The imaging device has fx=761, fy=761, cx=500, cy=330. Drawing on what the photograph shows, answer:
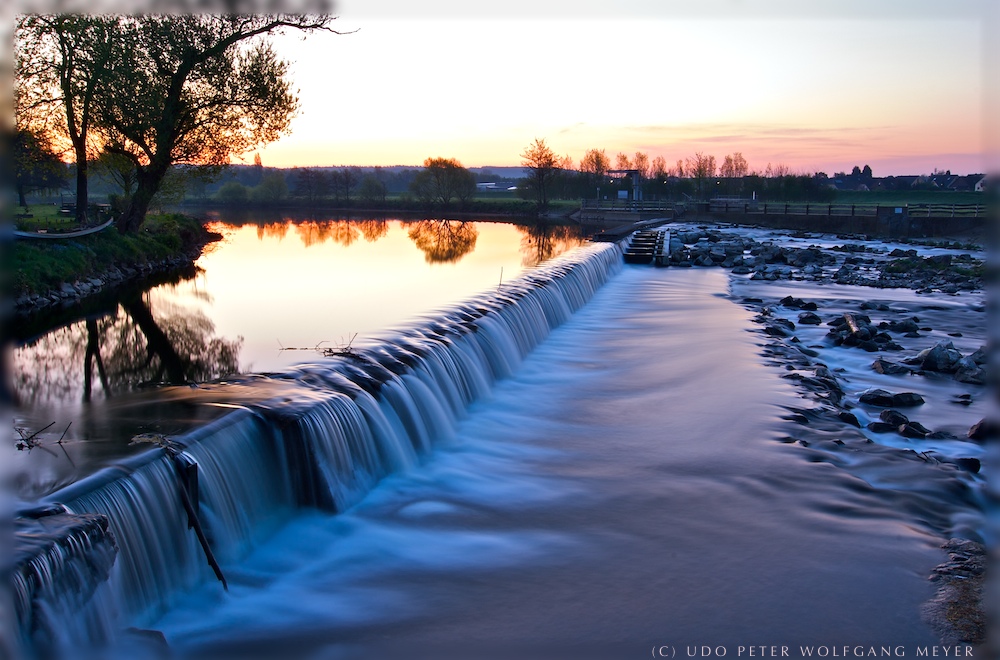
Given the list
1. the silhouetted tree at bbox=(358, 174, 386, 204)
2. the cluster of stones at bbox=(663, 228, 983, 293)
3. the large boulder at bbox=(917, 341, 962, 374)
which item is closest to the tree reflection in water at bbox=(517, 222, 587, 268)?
the cluster of stones at bbox=(663, 228, 983, 293)

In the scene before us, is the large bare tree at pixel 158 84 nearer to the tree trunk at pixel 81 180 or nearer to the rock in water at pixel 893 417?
the tree trunk at pixel 81 180

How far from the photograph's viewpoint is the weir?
13.4 ft

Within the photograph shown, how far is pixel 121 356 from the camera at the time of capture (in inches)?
478

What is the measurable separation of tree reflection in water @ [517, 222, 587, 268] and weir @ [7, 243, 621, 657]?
703 inches

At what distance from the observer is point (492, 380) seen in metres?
11.9

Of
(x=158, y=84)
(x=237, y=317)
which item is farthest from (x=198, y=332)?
(x=158, y=84)

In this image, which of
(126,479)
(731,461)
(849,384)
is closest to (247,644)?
(126,479)

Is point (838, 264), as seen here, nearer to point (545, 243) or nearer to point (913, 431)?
point (545, 243)

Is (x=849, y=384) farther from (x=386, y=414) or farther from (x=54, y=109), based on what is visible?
(x=54, y=109)

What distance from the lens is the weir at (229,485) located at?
13.4ft

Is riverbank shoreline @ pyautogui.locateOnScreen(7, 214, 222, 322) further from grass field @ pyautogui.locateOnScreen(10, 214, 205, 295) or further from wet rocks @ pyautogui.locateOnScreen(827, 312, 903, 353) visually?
wet rocks @ pyautogui.locateOnScreen(827, 312, 903, 353)

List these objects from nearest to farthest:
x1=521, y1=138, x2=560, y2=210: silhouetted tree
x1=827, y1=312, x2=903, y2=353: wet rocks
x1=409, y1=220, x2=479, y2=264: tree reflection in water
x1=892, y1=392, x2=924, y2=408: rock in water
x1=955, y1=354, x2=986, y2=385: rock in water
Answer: x1=892, y1=392, x2=924, y2=408: rock in water
x1=955, y1=354, x2=986, y2=385: rock in water
x1=827, y1=312, x2=903, y2=353: wet rocks
x1=409, y1=220, x2=479, y2=264: tree reflection in water
x1=521, y1=138, x2=560, y2=210: silhouetted tree

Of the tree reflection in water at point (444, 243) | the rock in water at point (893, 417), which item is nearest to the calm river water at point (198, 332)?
the tree reflection in water at point (444, 243)

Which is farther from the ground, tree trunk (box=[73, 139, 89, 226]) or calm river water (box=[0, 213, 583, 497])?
tree trunk (box=[73, 139, 89, 226])
